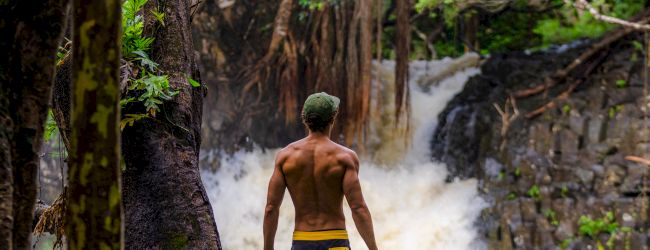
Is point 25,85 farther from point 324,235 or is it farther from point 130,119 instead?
point 324,235

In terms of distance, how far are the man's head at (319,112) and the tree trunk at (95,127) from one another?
1.76 m

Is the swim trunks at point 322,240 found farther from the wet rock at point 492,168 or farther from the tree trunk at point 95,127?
the wet rock at point 492,168

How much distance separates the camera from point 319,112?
4.47 m

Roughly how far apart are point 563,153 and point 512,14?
5.40m

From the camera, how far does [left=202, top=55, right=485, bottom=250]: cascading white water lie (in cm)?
1016

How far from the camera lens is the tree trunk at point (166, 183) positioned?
182 inches

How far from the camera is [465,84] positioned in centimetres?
1234

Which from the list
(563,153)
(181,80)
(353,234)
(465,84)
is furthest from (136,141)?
(465,84)

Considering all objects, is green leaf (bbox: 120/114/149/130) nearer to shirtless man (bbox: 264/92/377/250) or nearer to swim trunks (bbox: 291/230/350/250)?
shirtless man (bbox: 264/92/377/250)

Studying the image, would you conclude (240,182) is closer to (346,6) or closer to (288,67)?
(288,67)

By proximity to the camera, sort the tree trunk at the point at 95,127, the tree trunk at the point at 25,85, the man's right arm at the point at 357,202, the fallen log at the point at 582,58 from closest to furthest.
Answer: the tree trunk at the point at 95,127
the tree trunk at the point at 25,85
the man's right arm at the point at 357,202
the fallen log at the point at 582,58

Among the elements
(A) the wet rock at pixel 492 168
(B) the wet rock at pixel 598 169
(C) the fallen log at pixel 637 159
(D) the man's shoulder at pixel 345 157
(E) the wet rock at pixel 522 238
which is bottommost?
(E) the wet rock at pixel 522 238

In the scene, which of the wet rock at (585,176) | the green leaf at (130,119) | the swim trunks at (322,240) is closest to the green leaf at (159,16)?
the green leaf at (130,119)

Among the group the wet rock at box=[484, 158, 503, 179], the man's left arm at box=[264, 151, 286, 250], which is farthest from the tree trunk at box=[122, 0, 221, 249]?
the wet rock at box=[484, 158, 503, 179]
